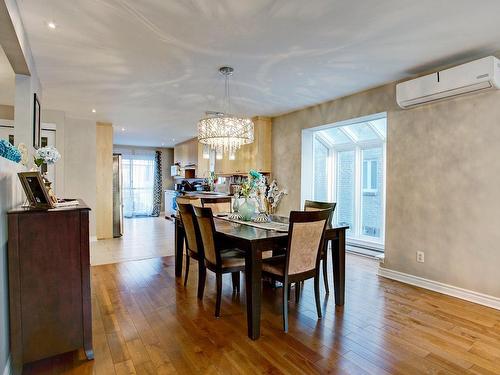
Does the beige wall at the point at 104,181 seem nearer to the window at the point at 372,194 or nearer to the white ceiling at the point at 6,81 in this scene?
the white ceiling at the point at 6,81

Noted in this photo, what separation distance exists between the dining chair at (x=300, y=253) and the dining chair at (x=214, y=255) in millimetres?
306

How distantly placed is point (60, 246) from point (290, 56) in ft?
8.62

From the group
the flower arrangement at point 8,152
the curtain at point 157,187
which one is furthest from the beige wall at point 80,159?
the curtain at point 157,187

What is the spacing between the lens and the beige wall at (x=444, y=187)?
300cm

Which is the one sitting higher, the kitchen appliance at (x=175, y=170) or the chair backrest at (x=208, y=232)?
the kitchen appliance at (x=175, y=170)

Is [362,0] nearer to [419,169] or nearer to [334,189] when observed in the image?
[419,169]

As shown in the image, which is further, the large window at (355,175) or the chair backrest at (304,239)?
the large window at (355,175)

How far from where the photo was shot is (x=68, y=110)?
207 inches

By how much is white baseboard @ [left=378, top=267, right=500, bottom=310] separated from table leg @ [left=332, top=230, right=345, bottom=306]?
4.09ft

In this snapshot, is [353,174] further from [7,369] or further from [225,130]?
[7,369]

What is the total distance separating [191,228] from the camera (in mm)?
3238

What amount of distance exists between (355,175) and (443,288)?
8.69ft

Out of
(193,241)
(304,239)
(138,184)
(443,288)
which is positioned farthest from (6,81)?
(138,184)

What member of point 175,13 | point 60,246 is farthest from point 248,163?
point 60,246
